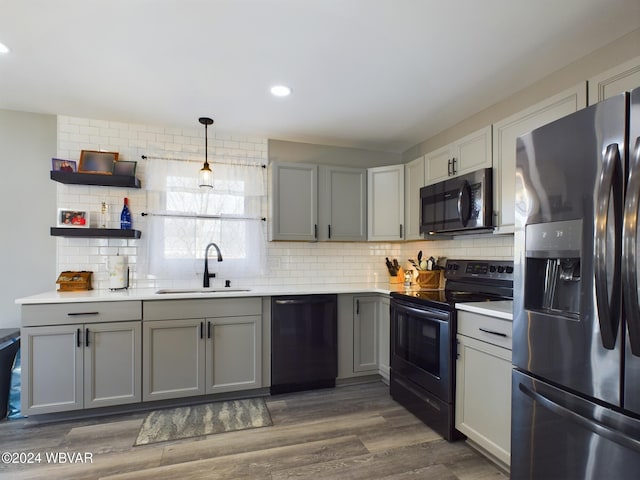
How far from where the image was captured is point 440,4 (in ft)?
5.53

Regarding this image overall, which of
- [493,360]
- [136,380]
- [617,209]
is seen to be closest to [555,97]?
[617,209]

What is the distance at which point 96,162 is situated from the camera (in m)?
3.08

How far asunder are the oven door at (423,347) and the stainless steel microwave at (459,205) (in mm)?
730

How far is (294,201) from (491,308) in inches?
80.7

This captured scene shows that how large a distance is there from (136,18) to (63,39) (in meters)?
0.54

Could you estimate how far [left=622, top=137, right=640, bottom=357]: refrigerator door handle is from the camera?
3.70 ft

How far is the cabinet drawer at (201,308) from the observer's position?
272 centimetres

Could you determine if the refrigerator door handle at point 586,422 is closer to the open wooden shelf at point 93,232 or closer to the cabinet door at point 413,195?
the cabinet door at point 413,195

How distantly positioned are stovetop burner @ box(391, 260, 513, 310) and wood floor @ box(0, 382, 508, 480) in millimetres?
924

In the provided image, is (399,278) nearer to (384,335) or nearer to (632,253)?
(384,335)

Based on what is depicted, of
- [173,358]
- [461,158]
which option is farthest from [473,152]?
[173,358]

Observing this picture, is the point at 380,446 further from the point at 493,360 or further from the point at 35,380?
Answer: the point at 35,380

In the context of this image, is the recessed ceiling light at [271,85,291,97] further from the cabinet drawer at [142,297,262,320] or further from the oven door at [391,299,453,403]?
the oven door at [391,299,453,403]

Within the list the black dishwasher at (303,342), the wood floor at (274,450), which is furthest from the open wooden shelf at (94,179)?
the wood floor at (274,450)
